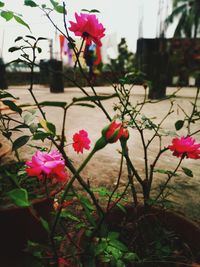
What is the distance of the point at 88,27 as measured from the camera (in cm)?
82

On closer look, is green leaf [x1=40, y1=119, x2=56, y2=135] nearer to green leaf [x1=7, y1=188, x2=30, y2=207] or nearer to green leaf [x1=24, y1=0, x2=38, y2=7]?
green leaf [x1=7, y1=188, x2=30, y2=207]

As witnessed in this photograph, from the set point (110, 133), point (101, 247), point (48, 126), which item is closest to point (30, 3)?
point (48, 126)

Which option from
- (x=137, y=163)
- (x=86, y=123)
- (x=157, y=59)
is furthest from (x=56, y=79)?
(x=137, y=163)

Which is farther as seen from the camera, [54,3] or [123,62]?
[123,62]

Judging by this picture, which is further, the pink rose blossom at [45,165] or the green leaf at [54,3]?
the green leaf at [54,3]

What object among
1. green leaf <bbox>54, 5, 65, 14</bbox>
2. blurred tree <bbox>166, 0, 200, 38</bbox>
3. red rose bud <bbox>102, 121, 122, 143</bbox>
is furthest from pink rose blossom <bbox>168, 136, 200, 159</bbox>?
blurred tree <bbox>166, 0, 200, 38</bbox>

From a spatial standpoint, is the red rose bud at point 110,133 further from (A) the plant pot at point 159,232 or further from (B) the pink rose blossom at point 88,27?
(A) the plant pot at point 159,232

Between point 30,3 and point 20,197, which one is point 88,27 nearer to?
point 30,3

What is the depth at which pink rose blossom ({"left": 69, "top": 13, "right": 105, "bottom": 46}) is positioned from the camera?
805 millimetres

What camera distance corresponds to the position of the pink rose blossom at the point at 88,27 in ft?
2.64

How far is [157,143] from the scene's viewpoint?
3080mm

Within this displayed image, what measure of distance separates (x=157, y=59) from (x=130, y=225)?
6.78m

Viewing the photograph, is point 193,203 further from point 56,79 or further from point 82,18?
point 56,79

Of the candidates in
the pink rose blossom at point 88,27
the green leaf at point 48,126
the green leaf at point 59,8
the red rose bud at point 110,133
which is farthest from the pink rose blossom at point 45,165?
the green leaf at point 59,8
